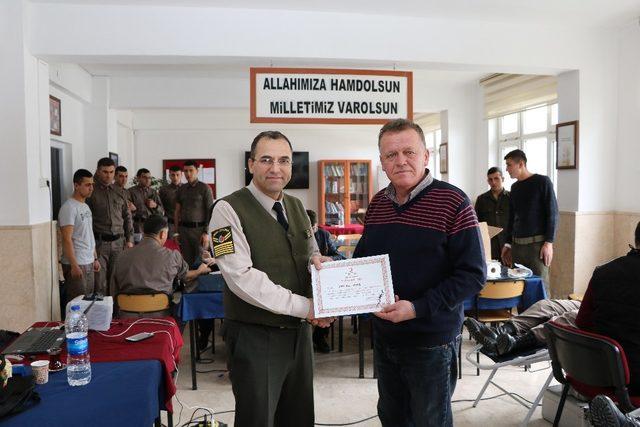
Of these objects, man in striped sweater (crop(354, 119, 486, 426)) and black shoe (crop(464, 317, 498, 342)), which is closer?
man in striped sweater (crop(354, 119, 486, 426))

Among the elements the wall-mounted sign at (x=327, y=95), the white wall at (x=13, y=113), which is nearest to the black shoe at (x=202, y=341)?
the white wall at (x=13, y=113)

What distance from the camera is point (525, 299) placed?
161 inches

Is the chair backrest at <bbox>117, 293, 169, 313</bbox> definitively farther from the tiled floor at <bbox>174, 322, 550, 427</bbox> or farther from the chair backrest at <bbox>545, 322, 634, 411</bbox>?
the chair backrest at <bbox>545, 322, 634, 411</bbox>

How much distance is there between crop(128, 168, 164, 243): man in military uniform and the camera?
25.6 ft

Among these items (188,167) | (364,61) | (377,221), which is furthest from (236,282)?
(188,167)

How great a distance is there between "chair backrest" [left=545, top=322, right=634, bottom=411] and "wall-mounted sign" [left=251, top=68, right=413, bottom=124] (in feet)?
9.49

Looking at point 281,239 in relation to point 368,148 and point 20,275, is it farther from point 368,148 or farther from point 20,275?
point 368,148

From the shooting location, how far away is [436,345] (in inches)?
72.4

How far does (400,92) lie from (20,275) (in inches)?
155

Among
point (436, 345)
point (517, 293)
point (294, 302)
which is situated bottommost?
point (517, 293)

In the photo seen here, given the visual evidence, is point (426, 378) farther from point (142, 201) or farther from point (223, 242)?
point (142, 201)

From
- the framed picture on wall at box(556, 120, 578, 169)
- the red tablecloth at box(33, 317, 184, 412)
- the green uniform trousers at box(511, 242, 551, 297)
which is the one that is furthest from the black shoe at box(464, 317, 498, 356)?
the framed picture on wall at box(556, 120, 578, 169)

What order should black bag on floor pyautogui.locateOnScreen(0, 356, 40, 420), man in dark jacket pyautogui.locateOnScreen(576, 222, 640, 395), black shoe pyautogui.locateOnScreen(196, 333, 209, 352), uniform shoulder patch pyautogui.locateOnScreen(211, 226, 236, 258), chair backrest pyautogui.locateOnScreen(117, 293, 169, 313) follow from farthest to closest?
black shoe pyautogui.locateOnScreen(196, 333, 209, 352) → chair backrest pyautogui.locateOnScreen(117, 293, 169, 313) → man in dark jacket pyautogui.locateOnScreen(576, 222, 640, 395) → uniform shoulder patch pyautogui.locateOnScreen(211, 226, 236, 258) → black bag on floor pyautogui.locateOnScreen(0, 356, 40, 420)

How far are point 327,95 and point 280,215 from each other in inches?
121
